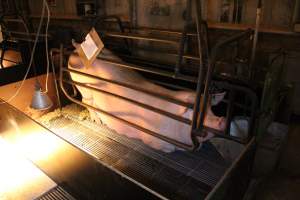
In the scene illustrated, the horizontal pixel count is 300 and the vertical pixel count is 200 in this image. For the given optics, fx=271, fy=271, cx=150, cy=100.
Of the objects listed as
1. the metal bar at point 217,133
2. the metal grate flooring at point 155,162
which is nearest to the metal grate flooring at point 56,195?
the metal grate flooring at point 155,162

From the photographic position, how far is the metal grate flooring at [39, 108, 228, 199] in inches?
56.2

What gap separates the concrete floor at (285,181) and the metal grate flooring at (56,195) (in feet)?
3.47

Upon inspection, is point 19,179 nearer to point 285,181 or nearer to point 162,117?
point 162,117

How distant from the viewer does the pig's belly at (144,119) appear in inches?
61.0

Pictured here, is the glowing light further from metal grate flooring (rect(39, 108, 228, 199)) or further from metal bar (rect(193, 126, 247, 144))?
metal bar (rect(193, 126, 247, 144))

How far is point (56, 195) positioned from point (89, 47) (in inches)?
36.6

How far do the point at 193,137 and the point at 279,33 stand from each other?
146 centimetres

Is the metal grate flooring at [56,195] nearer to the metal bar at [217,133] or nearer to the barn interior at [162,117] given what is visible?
the barn interior at [162,117]

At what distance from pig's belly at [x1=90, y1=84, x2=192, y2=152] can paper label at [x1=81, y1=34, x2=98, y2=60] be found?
0.83ft

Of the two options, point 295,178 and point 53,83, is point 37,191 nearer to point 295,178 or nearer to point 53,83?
point 53,83

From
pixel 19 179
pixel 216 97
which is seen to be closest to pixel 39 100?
pixel 19 179

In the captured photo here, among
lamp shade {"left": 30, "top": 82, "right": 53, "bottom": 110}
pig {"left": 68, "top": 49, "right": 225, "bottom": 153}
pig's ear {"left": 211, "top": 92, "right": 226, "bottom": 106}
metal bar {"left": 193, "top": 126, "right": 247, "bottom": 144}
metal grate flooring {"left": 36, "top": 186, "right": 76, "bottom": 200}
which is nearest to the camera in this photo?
metal grate flooring {"left": 36, "top": 186, "right": 76, "bottom": 200}

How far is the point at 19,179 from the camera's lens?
1.20m

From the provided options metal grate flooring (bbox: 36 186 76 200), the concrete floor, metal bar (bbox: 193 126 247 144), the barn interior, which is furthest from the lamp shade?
the concrete floor
